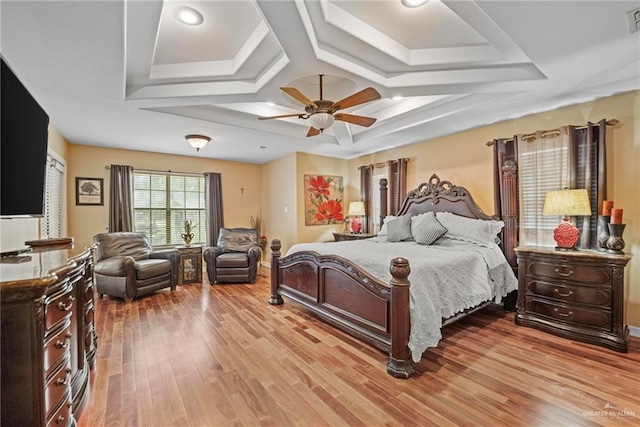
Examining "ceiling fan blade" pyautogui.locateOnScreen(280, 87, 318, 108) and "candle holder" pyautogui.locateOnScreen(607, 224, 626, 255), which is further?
"candle holder" pyautogui.locateOnScreen(607, 224, 626, 255)

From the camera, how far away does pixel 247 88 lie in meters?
2.91

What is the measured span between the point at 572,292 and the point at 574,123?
1.94 m

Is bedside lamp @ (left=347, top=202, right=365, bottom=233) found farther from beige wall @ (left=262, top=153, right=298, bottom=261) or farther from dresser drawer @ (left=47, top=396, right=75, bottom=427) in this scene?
dresser drawer @ (left=47, top=396, right=75, bottom=427)

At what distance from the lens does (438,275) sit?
259cm

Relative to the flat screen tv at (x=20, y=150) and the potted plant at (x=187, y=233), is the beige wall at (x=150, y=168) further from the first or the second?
the flat screen tv at (x=20, y=150)

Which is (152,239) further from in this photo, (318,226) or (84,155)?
(318,226)

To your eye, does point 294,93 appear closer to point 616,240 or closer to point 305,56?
point 305,56

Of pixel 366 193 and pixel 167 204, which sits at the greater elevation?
pixel 366 193

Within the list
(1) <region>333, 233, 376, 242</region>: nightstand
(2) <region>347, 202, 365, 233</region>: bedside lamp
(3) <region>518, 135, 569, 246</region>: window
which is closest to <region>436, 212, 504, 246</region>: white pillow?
(3) <region>518, 135, 569, 246</region>: window

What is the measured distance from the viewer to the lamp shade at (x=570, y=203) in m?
2.80

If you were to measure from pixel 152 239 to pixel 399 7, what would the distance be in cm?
564

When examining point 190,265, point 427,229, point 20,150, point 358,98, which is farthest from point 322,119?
point 190,265

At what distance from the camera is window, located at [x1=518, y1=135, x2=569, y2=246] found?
3.27 metres

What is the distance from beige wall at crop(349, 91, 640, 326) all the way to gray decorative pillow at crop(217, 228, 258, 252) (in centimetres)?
326
